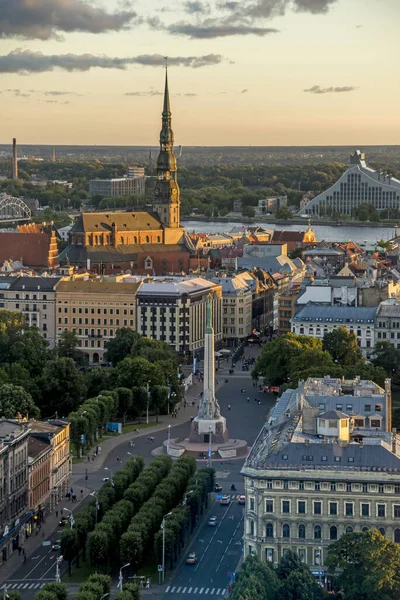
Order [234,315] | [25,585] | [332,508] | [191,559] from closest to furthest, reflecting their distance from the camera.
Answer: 1. [332,508]
2. [25,585]
3. [191,559]
4. [234,315]

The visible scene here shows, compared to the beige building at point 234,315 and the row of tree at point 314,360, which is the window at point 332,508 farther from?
the beige building at point 234,315

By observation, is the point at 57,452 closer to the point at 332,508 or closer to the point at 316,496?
the point at 316,496

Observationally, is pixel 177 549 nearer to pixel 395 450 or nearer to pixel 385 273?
pixel 395 450

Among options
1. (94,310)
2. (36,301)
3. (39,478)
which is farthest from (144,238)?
(39,478)

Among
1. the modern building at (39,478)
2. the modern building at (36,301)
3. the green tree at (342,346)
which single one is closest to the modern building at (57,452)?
the modern building at (39,478)

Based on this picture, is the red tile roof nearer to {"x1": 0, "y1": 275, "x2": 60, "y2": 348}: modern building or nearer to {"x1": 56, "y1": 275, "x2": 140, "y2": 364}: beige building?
{"x1": 0, "y1": 275, "x2": 60, "y2": 348}: modern building
